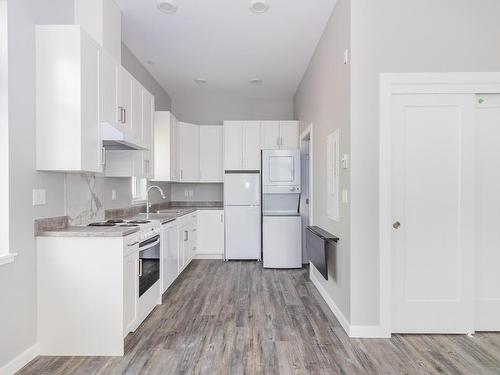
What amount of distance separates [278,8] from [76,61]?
1.96 metres

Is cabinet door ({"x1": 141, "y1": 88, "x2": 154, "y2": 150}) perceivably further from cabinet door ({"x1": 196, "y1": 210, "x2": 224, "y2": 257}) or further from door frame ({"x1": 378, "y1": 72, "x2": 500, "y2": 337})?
door frame ({"x1": 378, "y1": 72, "x2": 500, "y2": 337})

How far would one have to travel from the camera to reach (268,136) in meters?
5.46

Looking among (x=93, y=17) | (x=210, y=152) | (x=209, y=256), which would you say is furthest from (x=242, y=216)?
(x=93, y=17)

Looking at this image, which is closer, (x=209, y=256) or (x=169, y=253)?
(x=169, y=253)

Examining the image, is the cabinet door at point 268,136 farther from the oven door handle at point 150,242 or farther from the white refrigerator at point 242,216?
the oven door handle at point 150,242

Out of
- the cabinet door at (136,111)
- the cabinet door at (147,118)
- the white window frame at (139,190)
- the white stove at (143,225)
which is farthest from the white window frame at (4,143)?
the white window frame at (139,190)

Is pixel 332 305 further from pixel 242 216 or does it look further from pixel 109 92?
pixel 109 92

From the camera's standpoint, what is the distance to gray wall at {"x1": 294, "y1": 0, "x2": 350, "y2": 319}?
8.96 feet

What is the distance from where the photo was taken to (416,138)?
266 centimetres

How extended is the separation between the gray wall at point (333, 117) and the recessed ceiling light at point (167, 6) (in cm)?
156

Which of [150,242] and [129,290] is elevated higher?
[150,242]

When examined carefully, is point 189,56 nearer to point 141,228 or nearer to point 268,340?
point 141,228

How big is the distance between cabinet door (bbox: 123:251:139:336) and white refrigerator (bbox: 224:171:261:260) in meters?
2.73

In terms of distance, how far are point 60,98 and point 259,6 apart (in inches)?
78.4
